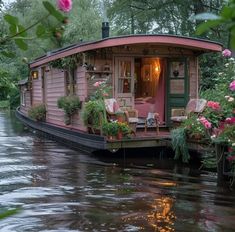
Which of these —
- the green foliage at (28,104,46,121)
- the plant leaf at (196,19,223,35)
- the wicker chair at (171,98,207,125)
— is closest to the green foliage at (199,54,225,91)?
the wicker chair at (171,98,207,125)

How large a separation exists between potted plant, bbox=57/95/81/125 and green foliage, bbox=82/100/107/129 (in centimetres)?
133

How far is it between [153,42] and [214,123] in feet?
10.7

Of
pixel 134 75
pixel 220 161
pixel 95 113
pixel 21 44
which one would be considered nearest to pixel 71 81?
pixel 134 75

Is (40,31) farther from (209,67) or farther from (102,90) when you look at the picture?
(209,67)

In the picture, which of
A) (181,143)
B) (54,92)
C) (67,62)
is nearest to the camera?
(181,143)

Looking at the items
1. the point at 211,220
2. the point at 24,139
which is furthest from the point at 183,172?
the point at 24,139

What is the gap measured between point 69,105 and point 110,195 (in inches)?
257

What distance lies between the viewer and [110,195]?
7297 millimetres

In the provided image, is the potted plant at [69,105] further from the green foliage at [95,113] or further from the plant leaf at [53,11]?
the plant leaf at [53,11]

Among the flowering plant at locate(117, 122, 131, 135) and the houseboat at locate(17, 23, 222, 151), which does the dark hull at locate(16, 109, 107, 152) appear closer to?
the houseboat at locate(17, 23, 222, 151)

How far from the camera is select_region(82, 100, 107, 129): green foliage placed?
37.0 ft

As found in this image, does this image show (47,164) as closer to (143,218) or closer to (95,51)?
(95,51)

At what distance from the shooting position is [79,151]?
12914 mm

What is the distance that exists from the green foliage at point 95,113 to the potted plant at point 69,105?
4.36ft
